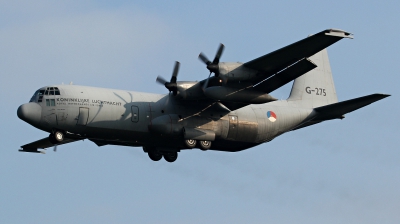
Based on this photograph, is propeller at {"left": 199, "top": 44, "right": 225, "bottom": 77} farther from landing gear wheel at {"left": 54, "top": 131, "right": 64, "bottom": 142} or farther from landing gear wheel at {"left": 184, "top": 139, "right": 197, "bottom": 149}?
landing gear wheel at {"left": 54, "top": 131, "right": 64, "bottom": 142}

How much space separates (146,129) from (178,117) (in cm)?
142

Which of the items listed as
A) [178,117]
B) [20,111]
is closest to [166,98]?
[178,117]

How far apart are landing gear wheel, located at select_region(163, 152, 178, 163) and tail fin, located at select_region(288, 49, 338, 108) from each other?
19.1ft

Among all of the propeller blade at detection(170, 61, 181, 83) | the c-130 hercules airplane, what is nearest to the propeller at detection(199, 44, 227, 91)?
the c-130 hercules airplane

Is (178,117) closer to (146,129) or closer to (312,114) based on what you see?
(146,129)

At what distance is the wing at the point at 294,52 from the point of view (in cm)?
2519

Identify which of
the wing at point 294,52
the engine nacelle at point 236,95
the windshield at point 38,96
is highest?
the wing at point 294,52

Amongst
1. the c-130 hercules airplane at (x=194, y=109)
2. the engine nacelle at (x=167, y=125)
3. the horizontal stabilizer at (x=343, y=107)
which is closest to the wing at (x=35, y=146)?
the c-130 hercules airplane at (x=194, y=109)

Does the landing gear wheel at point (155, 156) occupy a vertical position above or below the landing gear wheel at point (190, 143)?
below

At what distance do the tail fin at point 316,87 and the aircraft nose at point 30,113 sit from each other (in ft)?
37.4

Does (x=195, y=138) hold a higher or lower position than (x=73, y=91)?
lower

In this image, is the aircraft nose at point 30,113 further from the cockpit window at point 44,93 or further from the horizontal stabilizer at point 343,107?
the horizontal stabilizer at point 343,107

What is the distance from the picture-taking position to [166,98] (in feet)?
96.3

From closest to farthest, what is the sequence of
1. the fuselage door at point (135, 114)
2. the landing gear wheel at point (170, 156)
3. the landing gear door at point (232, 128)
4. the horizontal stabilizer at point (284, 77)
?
the horizontal stabilizer at point (284, 77) < the fuselage door at point (135, 114) < the landing gear door at point (232, 128) < the landing gear wheel at point (170, 156)
